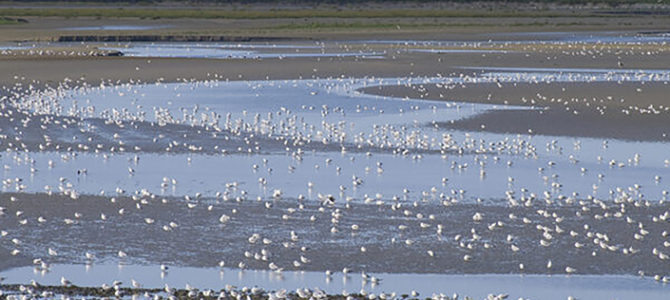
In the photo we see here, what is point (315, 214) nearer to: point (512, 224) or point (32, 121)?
point (512, 224)

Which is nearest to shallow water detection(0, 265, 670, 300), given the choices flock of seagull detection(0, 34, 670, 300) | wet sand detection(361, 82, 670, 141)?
flock of seagull detection(0, 34, 670, 300)

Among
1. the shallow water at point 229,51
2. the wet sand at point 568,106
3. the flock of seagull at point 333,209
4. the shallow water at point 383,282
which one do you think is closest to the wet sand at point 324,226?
the flock of seagull at point 333,209

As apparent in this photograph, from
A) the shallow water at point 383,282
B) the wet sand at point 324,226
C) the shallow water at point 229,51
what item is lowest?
the shallow water at point 383,282

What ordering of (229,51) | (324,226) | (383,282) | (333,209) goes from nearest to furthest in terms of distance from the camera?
(383,282) < (324,226) < (333,209) < (229,51)

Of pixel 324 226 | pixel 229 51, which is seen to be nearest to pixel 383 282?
pixel 324 226

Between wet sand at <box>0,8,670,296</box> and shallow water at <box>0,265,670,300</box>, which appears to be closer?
shallow water at <box>0,265,670,300</box>

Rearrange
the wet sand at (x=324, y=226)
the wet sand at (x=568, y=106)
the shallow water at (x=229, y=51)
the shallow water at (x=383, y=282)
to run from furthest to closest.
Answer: the shallow water at (x=229, y=51), the wet sand at (x=568, y=106), the wet sand at (x=324, y=226), the shallow water at (x=383, y=282)

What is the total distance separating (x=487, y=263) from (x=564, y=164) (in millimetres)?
7240

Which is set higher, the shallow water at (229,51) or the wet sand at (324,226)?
the shallow water at (229,51)

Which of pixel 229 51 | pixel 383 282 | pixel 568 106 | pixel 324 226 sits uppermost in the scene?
pixel 229 51

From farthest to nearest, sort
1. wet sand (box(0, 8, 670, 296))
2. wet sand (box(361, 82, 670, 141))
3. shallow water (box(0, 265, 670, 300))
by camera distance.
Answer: wet sand (box(361, 82, 670, 141)) < wet sand (box(0, 8, 670, 296)) < shallow water (box(0, 265, 670, 300))

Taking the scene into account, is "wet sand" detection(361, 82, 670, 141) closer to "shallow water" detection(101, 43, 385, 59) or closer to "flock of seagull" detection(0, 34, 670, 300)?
"flock of seagull" detection(0, 34, 670, 300)

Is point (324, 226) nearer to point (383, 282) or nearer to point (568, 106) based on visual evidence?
point (383, 282)

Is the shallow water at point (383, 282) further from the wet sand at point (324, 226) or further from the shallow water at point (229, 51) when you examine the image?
the shallow water at point (229, 51)
